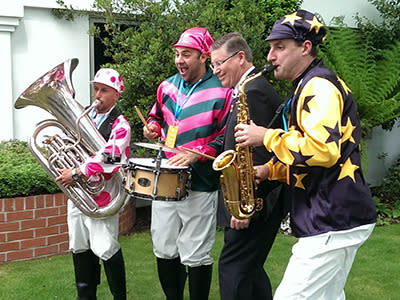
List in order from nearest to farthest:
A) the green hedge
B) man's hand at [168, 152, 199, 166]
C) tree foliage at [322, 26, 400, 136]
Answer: man's hand at [168, 152, 199, 166], the green hedge, tree foliage at [322, 26, 400, 136]

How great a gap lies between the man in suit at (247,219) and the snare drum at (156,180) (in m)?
0.33

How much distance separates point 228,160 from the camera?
2973 mm

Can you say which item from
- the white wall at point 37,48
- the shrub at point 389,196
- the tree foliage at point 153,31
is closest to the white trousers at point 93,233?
the tree foliage at point 153,31

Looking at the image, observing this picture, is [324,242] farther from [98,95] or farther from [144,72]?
[144,72]

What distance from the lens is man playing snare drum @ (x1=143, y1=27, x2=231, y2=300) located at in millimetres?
3814

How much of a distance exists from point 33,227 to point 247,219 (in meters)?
2.96

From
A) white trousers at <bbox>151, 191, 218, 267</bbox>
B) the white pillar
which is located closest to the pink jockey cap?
white trousers at <bbox>151, 191, 218, 267</bbox>

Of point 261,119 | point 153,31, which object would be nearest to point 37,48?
point 153,31

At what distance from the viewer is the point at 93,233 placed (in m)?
3.96

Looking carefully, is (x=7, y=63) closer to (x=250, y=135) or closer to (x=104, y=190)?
(x=104, y=190)

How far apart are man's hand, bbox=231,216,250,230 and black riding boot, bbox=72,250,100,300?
1.41 m

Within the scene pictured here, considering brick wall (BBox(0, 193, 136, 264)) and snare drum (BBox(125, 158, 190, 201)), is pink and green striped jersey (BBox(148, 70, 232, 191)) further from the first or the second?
brick wall (BBox(0, 193, 136, 264))

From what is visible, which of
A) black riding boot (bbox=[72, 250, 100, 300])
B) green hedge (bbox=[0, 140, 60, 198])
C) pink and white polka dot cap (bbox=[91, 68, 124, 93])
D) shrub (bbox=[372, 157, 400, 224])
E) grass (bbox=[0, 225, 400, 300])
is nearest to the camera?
pink and white polka dot cap (bbox=[91, 68, 124, 93])

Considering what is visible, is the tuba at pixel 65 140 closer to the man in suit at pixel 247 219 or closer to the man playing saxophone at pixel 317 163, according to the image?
the man in suit at pixel 247 219
